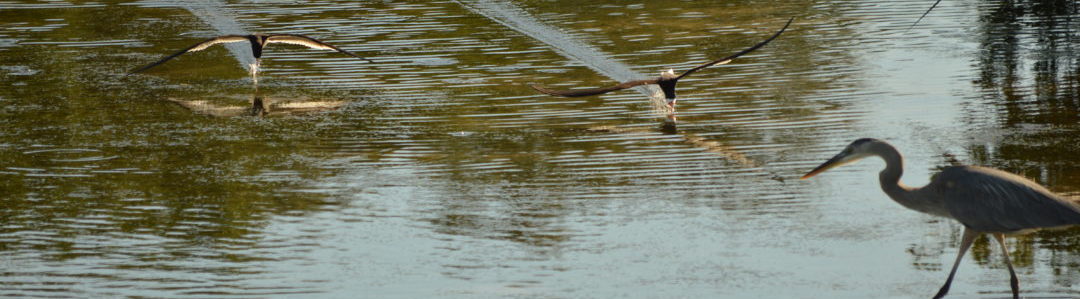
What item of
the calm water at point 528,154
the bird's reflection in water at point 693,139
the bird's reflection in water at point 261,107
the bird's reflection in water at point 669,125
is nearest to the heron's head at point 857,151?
the calm water at point 528,154

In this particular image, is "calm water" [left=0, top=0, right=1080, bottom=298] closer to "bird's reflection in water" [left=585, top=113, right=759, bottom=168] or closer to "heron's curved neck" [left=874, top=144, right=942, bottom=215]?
"bird's reflection in water" [left=585, top=113, right=759, bottom=168]

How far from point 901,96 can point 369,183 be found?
5.00 m

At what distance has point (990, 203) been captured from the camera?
7.29 m

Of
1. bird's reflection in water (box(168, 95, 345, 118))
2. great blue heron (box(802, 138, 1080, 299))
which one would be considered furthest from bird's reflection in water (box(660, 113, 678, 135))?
great blue heron (box(802, 138, 1080, 299))

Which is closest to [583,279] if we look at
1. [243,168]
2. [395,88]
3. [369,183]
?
[369,183]

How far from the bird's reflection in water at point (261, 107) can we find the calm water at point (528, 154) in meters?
0.06

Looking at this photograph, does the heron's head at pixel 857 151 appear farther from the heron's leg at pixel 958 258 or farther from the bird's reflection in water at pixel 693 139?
the bird's reflection in water at pixel 693 139

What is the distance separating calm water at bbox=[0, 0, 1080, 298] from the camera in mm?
8234

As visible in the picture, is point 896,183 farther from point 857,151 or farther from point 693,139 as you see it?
point 693,139

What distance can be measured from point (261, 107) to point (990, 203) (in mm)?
8151

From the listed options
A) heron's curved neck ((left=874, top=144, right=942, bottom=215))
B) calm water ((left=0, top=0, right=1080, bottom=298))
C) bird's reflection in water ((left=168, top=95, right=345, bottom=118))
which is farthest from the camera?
bird's reflection in water ((left=168, top=95, right=345, bottom=118))

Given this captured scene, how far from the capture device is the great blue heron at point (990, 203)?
720 centimetres

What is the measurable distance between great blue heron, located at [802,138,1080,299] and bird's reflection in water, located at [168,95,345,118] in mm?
7164

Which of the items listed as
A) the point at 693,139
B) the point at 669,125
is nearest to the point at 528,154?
the point at 693,139
